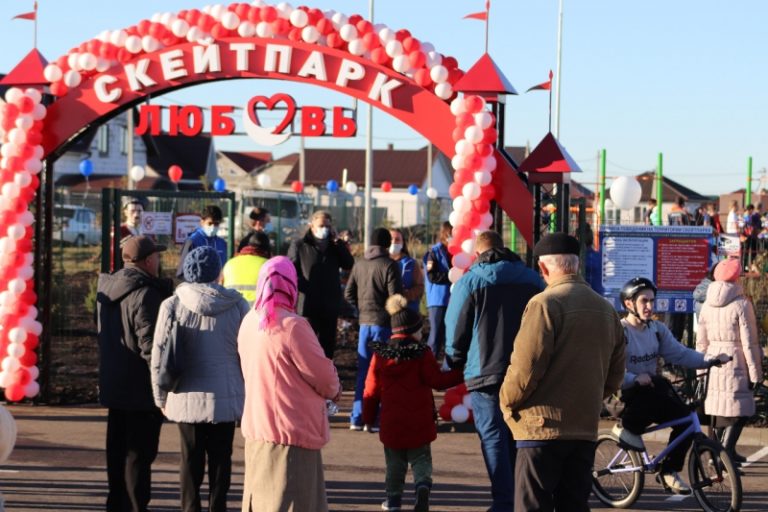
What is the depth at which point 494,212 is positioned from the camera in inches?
494

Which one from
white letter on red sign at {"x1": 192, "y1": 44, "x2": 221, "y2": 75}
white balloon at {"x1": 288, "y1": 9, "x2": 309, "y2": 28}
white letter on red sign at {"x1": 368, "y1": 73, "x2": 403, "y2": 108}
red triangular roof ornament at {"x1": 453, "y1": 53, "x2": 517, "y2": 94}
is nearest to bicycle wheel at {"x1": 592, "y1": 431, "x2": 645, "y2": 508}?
red triangular roof ornament at {"x1": 453, "y1": 53, "x2": 517, "y2": 94}

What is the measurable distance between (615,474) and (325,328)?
417 cm

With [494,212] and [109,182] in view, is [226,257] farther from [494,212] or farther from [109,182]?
[109,182]

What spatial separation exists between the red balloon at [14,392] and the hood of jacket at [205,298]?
6159mm

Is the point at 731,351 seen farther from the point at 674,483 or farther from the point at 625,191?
the point at 625,191

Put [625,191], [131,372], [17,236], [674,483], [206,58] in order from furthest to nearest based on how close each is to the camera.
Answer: [625,191], [17,236], [206,58], [674,483], [131,372]

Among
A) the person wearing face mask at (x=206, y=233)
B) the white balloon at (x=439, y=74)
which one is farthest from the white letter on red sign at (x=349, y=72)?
the person wearing face mask at (x=206, y=233)

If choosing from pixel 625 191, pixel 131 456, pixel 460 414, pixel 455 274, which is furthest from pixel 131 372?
pixel 625 191

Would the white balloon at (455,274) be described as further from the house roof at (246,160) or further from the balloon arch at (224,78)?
the house roof at (246,160)

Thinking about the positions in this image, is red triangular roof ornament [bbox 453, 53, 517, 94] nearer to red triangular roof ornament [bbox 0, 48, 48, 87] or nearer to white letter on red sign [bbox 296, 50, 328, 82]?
white letter on red sign [bbox 296, 50, 328, 82]

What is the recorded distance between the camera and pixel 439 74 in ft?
39.9

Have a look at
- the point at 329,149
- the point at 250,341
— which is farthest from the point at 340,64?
the point at 329,149

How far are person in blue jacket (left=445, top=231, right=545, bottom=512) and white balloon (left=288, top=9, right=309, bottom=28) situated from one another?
16.1 feet

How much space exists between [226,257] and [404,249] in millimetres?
2395
